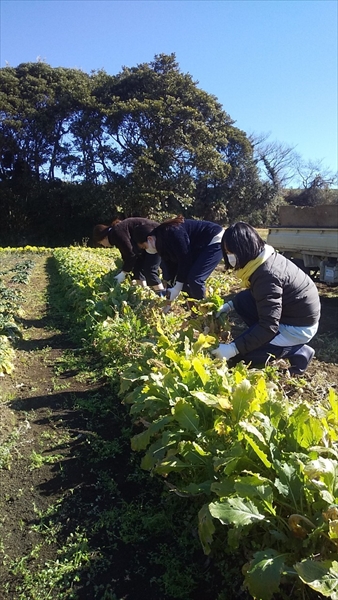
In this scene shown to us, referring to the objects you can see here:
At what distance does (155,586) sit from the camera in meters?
2.10

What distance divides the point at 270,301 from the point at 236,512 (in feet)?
6.09

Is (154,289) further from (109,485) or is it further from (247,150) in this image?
(247,150)

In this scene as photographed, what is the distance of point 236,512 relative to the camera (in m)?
1.76

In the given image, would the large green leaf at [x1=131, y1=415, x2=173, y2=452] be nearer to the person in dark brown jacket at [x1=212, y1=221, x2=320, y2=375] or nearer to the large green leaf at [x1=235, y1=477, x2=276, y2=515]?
the large green leaf at [x1=235, y1=477, x2=276, y2=515]

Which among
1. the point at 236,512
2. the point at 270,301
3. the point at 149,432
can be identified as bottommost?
the point at 149,432

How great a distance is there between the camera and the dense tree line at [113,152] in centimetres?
2891

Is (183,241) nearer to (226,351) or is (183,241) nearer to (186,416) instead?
(226,351)

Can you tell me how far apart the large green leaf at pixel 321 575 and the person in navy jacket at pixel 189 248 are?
147 inches

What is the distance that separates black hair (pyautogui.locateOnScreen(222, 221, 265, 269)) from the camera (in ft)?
10.9

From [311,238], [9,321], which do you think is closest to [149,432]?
[9,321]

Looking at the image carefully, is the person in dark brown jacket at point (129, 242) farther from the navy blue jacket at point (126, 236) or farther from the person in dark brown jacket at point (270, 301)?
the person in dark brown jacket at point (270, 301)

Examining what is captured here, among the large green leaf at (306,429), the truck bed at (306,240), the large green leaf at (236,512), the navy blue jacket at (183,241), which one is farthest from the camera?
the truck bed at (306,240)

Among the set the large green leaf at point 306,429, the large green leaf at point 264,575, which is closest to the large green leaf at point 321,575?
the large green leaf at point 264,575

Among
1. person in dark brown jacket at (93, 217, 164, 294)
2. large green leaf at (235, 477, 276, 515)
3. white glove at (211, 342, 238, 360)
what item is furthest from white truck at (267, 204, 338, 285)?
large green leaf at (235, 477, 276, 515)
